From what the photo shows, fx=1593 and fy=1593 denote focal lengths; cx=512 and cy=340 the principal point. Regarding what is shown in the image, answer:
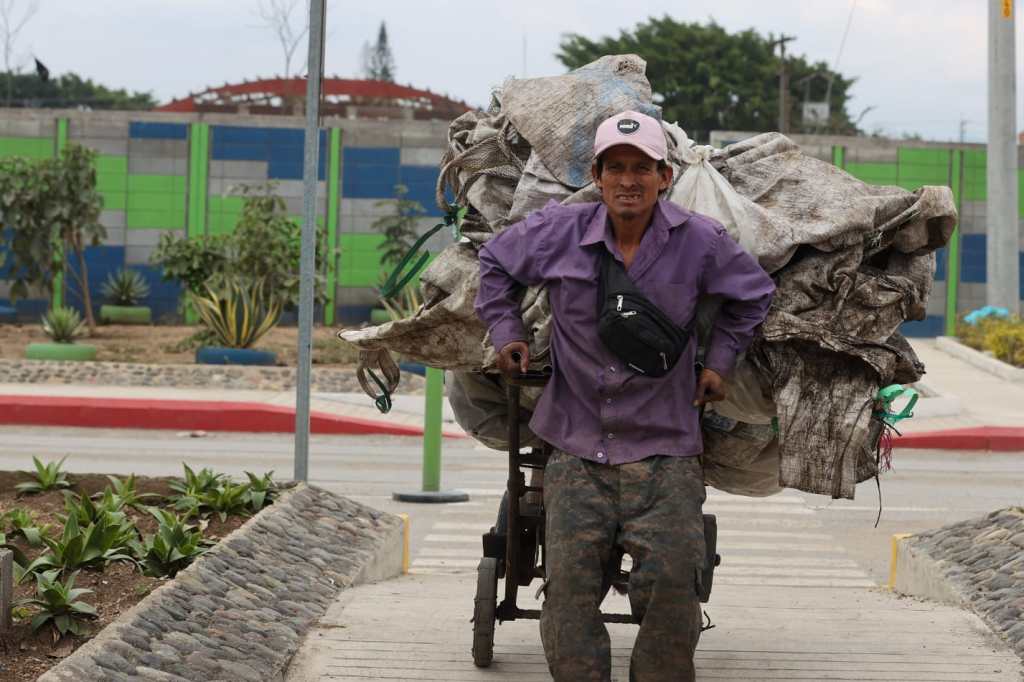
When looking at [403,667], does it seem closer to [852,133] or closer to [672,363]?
[672,363]

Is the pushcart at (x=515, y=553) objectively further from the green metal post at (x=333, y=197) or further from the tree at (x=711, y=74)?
the tree at (x=711, y=74)

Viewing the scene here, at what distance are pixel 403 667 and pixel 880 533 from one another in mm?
6925

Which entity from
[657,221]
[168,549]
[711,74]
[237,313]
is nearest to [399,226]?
[237,313]

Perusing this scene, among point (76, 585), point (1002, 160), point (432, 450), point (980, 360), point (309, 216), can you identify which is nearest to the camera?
point (76, 585)

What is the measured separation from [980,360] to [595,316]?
21461mm

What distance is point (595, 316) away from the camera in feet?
16.8

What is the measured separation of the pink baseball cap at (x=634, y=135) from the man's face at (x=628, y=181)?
0.04 m

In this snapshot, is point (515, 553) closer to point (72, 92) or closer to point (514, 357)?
point (514, 357)

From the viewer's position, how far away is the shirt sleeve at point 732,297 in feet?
16.9

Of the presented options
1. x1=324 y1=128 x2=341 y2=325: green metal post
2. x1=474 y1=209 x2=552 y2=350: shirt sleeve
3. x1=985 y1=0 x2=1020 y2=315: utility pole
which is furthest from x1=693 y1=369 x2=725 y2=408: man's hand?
x1=324 y1=128 x2=341 y2=325: green metal post

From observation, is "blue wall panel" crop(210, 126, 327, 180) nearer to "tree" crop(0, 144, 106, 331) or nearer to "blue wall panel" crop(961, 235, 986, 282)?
"tree" crop(0, 144, 106, 331)

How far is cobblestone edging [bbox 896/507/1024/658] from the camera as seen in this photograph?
6.93m

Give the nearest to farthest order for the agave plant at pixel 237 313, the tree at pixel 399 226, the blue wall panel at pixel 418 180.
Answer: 1. the agave plant at pixel 237 313
2. the tree at pixel 399 226
3. the blue wall panel at pixel 418 180

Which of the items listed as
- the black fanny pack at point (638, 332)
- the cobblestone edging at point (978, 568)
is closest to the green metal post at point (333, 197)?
the cobblestone edging at point (978, 568)
